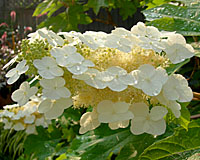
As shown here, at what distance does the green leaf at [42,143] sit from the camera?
4.02 ft

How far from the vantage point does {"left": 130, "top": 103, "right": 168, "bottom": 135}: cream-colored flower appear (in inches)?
13.8

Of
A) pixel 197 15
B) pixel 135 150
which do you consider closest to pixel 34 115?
pixel 135 150

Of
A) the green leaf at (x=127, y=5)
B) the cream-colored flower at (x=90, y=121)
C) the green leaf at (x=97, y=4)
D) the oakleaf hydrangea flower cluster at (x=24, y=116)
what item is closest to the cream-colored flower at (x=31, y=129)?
the oakleaf hydrangea flower cluster at (x=24, y=116)

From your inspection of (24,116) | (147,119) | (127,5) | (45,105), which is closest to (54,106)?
(45,105)

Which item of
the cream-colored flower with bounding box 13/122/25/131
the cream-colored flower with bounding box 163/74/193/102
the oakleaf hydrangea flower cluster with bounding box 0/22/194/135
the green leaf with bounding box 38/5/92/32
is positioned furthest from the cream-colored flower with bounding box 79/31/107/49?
the cream-colored flower with bounding box 13/122/25/131

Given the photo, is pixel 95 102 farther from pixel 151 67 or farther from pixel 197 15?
pixel 197 15

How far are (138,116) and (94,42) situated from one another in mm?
113

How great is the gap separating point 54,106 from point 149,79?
0.13 m

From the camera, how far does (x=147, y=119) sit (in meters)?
0.36

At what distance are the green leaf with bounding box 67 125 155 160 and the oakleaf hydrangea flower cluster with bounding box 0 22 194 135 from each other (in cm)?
18

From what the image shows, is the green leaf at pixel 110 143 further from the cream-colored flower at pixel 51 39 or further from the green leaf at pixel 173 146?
the cream-colored flower at pixel 51 39

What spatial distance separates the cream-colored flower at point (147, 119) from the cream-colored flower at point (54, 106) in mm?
86

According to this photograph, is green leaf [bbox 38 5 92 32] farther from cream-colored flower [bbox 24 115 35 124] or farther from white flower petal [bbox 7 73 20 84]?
white flower petal [bbox 7 73 20 84]

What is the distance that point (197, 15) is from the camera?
20.0 inches
